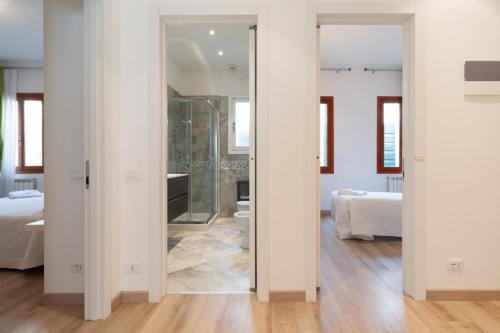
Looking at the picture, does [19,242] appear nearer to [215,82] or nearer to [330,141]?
[215,82]

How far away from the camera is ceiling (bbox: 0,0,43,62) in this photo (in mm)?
3639

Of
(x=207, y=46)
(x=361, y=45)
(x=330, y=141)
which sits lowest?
(x=330, y=141)

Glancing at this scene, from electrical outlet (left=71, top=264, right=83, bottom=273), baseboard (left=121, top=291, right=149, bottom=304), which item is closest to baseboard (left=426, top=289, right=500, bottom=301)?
baseboard (left=121, top=291, right=149, bottom=304)

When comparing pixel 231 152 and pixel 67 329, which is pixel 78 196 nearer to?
pixel 67 329

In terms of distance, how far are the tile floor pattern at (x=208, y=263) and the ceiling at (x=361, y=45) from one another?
10.1 ft

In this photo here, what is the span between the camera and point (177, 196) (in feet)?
14.4

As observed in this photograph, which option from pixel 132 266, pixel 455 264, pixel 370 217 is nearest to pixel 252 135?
pixel 132 266

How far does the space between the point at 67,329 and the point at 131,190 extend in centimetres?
95

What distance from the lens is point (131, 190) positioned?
92.7 inches

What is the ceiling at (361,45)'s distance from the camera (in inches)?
171

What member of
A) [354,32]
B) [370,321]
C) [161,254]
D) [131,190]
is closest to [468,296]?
[370,321]

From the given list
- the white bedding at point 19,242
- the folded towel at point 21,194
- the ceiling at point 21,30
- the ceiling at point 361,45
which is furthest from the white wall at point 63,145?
the ceiling at point 361,45

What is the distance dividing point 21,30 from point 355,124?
5.52 meters

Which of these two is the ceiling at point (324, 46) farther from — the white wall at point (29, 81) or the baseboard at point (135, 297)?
the baseboard at point (135, 297)
